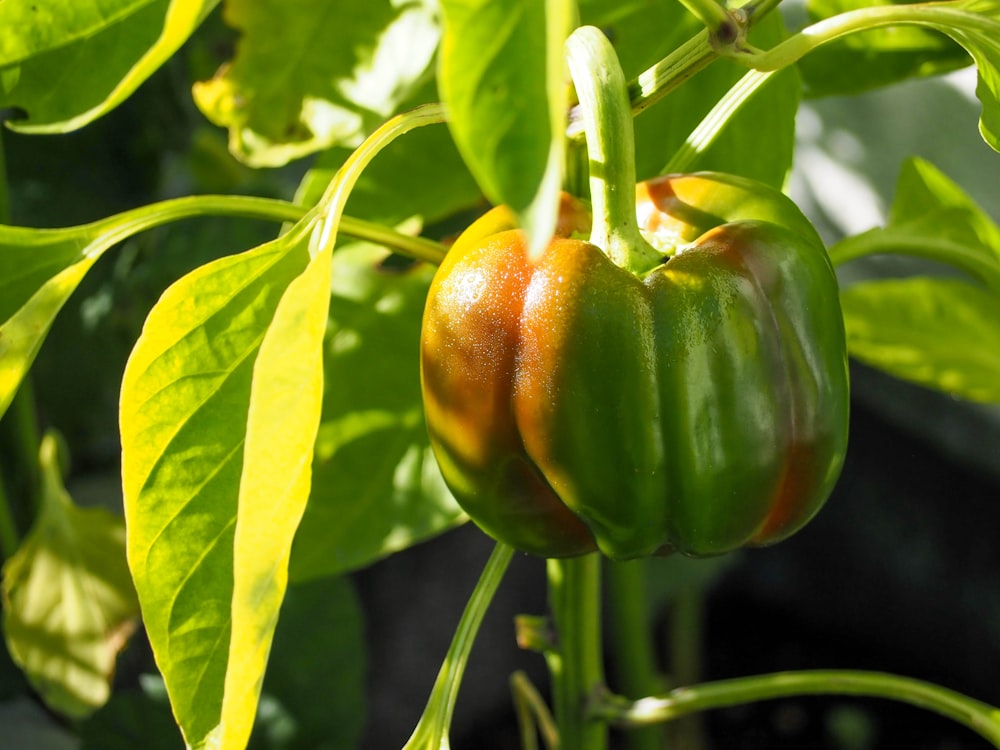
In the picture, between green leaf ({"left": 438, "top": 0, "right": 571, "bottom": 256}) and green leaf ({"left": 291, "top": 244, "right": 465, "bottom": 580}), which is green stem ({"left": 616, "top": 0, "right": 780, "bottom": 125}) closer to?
green leaf ({"left": 438, "top": 0, "right": 571, "bottom": 256})

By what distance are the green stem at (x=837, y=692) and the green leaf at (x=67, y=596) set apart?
0.34 m

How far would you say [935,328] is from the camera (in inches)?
25.0

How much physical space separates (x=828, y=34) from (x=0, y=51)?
0.31 metres

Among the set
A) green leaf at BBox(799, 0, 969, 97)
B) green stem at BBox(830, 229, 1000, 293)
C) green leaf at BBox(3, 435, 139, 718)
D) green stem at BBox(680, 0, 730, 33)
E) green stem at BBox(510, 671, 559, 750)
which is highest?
green stem at BBox(680, 0, 730, 33)

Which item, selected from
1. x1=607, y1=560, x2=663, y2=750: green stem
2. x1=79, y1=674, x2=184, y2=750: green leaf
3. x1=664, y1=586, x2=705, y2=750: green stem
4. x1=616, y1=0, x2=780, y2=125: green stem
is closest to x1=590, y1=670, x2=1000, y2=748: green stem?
x1=607, y1=560, x2=663, y2=750: green stem

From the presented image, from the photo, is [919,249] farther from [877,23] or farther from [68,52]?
[68,52]

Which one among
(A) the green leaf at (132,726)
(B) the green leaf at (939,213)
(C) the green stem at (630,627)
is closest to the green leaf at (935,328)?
(B) the green leaf at (939,213)

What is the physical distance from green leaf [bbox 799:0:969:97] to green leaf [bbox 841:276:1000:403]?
0.14m

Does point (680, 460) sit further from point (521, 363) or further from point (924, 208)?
point (924, 208)

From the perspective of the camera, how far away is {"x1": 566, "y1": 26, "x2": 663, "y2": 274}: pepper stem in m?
0.36

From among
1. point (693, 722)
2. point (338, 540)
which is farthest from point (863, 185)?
point (338, 540)

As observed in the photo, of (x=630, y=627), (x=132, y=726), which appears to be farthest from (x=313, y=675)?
(x=630, y=627)

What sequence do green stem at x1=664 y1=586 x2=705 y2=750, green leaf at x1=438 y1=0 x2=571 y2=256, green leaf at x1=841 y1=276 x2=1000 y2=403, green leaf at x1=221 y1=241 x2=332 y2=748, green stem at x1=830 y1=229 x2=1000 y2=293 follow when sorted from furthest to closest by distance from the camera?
green stem at x1=664 y1=586 x2=705 y2=750 → green leaf at x1=841 y1=276 x2=1000 y2=403 → green stem at x1=830 y1=229 x2=1000 y2=293 → green leaf at x1=221 y1=241 x2=332 y2=748 → green leaf at x1=438 y1=0 x2=571 y2=256

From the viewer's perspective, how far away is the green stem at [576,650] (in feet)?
1.71
